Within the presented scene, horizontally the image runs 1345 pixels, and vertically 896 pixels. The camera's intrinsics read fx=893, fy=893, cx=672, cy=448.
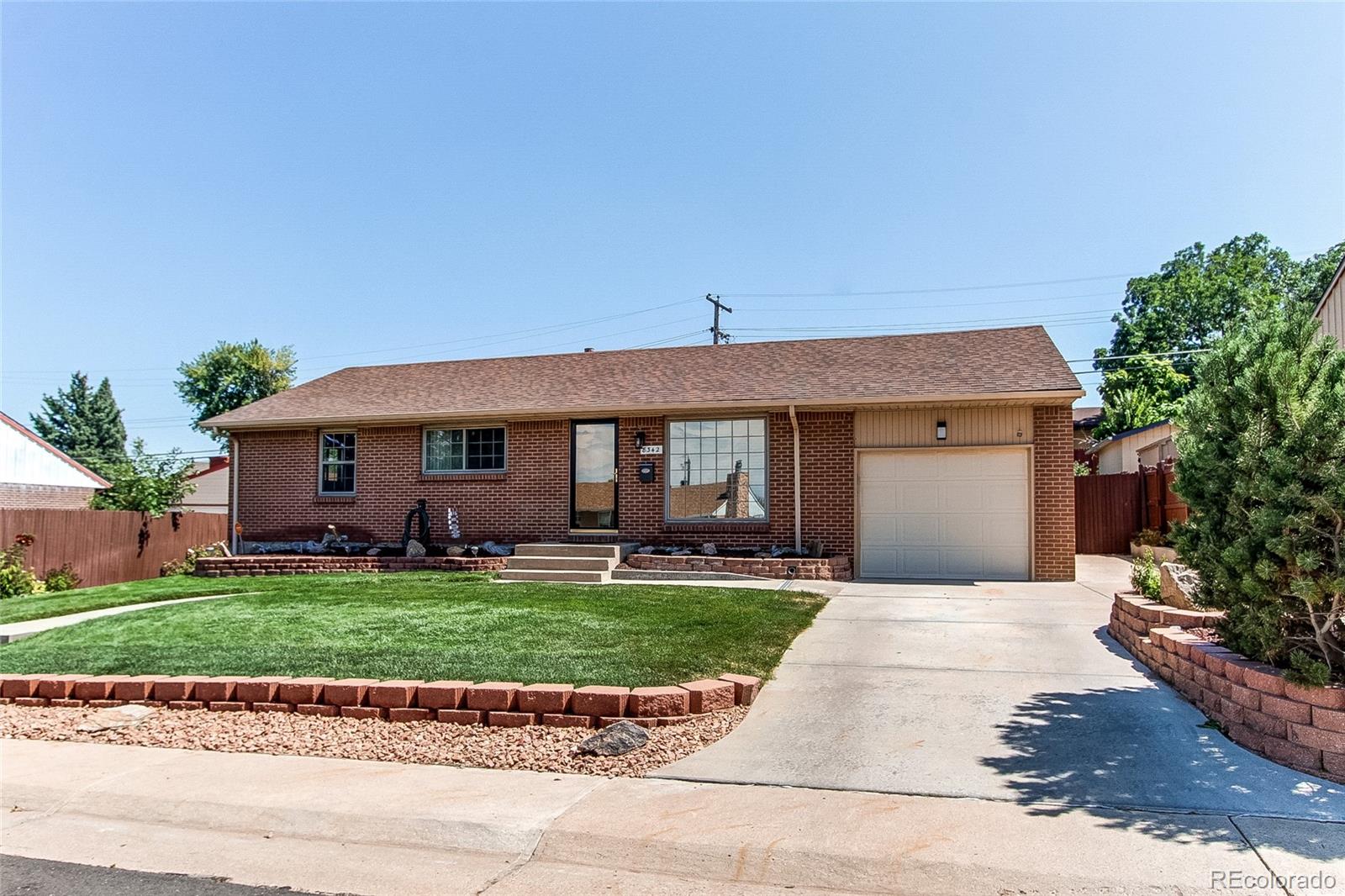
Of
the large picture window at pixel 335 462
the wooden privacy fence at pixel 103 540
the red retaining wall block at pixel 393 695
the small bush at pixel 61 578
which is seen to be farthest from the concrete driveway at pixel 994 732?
the wooden privacy fence at pixel 103 540

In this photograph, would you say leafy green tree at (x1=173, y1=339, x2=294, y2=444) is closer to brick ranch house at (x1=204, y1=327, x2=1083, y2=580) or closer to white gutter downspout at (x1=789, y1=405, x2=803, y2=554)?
brick ranch house at (x1=204, y1=327, x2=1083, y2=580)

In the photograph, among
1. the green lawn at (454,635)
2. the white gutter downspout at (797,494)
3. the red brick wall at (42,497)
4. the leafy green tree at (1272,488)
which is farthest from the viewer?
the red brick wall at (42,497)

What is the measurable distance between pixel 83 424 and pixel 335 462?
50.5m

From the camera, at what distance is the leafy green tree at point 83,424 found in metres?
57.0

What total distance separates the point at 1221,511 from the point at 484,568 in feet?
39.4

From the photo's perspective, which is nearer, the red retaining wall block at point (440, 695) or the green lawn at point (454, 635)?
the red retaining wall block at point (440, 695)

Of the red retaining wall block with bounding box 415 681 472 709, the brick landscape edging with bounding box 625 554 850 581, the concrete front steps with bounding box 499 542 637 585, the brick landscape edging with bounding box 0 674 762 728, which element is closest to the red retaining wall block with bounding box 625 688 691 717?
the brick landscape edging with bounding box 0 674 762 728

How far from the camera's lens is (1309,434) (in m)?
5.18

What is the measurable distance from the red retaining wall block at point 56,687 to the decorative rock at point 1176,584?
989 centimetres

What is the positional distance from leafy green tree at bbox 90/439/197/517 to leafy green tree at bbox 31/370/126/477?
4419cm

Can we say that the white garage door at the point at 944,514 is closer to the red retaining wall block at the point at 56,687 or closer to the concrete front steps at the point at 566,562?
the concrete front steps at the point at 566,562

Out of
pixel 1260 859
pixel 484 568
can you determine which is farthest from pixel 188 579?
pixel 1260 859

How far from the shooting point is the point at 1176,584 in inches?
337

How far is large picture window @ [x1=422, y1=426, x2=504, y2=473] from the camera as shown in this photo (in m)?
17.2
